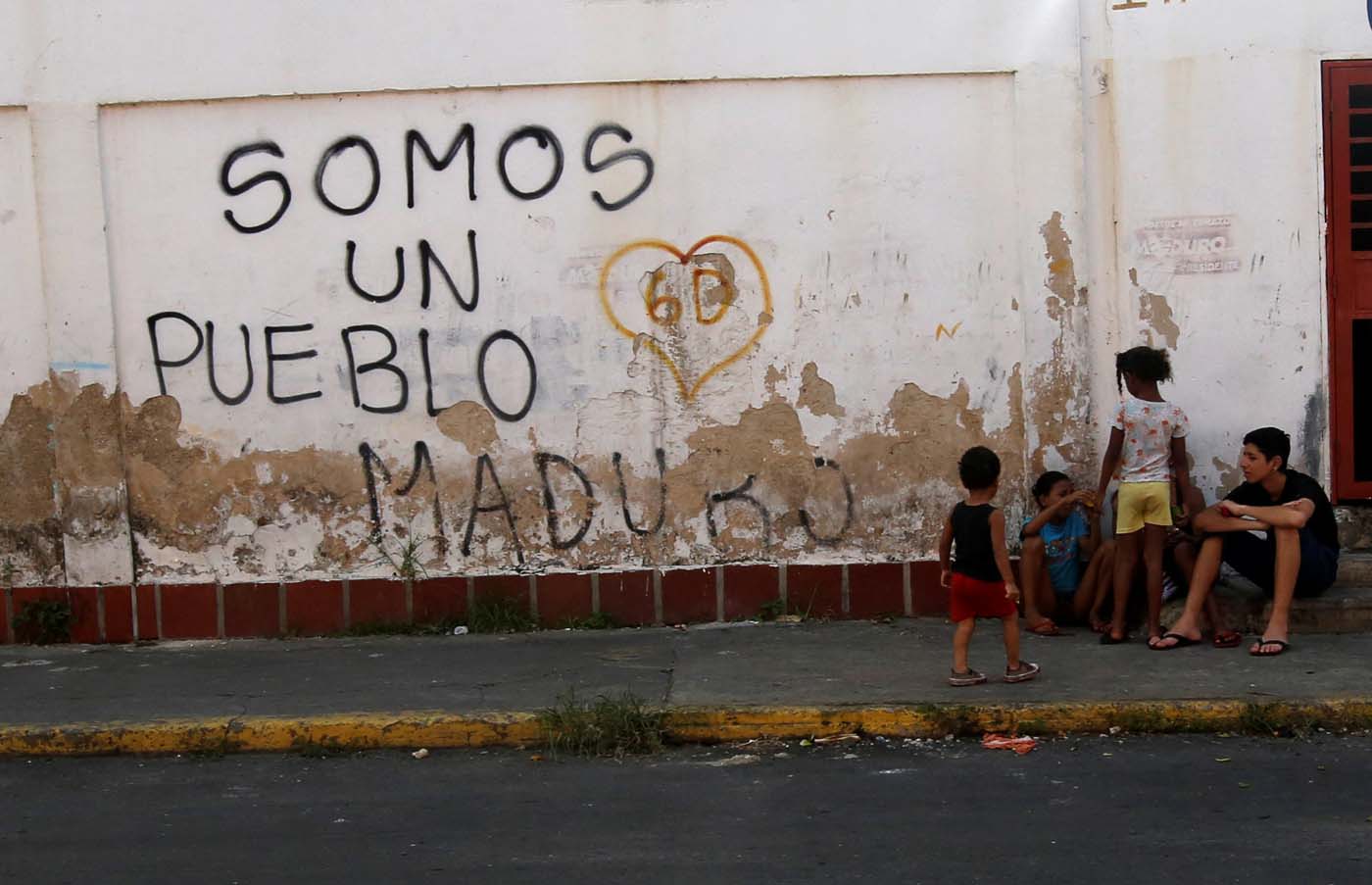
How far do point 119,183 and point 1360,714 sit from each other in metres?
6.13

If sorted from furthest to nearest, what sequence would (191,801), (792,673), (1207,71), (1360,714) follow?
(1207,71), (792,673), (1360,714), (191,801)

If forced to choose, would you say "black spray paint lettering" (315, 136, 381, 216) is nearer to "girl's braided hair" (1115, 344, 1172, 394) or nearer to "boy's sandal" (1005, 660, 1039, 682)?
"girl's braided hair" (1115, 344, 1172, 394)

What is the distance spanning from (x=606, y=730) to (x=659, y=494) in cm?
196

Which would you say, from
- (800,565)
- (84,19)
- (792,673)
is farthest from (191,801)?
(84,19)

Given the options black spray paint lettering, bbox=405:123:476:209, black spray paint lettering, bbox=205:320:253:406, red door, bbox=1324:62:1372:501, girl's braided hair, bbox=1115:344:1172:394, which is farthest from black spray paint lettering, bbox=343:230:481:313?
red door, bbox=1324:62:1372:501

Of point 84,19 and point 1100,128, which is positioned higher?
point 84,19

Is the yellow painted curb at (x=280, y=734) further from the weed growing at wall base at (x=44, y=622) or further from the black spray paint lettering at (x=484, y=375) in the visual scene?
the black spray paint lettering at (x=484, y=375)

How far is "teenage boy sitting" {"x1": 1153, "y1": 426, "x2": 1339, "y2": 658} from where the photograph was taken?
6.27 m

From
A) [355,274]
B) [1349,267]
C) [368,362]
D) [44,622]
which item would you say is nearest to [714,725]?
[368,362]

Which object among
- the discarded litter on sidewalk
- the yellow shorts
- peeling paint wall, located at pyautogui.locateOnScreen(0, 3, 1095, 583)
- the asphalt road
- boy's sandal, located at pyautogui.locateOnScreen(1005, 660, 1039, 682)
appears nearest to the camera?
the asphalt road

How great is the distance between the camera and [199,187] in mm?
7152

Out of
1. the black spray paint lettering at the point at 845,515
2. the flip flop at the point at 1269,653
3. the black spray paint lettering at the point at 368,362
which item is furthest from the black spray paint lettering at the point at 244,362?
the flip flop at the point at 1269,653

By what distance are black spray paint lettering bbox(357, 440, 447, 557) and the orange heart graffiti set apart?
3.87 feet

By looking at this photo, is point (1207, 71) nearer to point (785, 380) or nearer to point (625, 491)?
point (785, 380)
